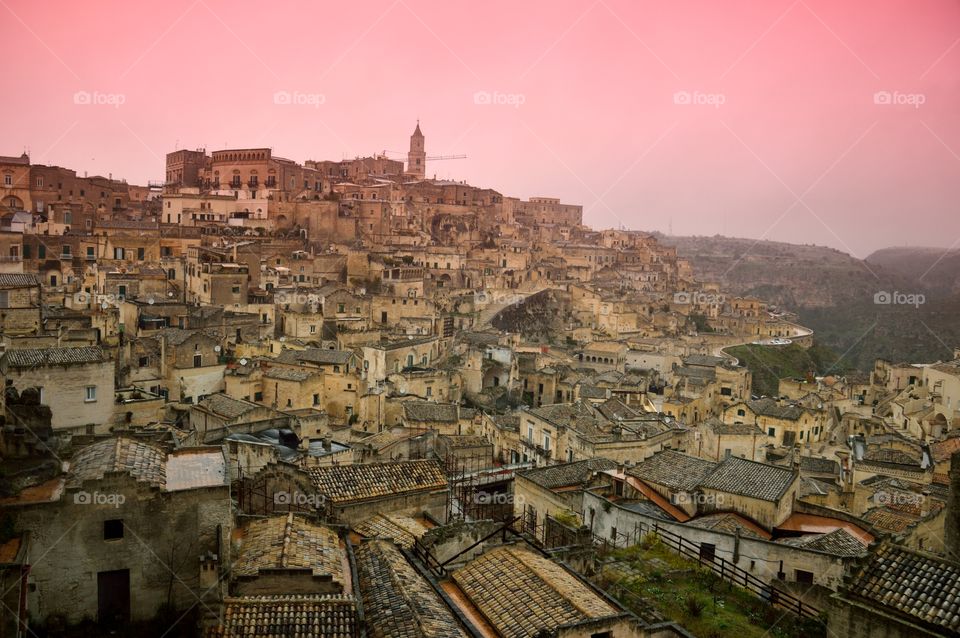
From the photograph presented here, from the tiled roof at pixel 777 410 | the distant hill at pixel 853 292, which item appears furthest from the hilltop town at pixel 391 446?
the distant hill at pixel 853 292

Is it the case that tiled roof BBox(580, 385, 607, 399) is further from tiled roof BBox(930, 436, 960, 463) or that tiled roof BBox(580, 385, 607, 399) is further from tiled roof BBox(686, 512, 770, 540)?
tiled roof BBox(686, 512, 770, 540)

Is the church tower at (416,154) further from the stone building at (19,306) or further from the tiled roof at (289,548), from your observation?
the tiled roof at (289,548)

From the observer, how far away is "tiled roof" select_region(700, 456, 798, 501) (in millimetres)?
15422

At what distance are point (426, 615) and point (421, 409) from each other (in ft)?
59.1

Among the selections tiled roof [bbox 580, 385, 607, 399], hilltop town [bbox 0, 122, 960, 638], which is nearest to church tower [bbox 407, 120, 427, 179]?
hilltop town [bbox 0, 122, 960, 638]

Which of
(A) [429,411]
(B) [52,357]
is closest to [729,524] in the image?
(A) [429,411]

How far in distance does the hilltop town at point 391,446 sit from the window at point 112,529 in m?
0.03

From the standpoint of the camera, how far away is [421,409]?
89.0 feet

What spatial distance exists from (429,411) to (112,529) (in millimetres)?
17951

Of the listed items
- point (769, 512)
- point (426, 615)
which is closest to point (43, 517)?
point (426, 615)

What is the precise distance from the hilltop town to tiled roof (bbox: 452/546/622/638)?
5 centimetres

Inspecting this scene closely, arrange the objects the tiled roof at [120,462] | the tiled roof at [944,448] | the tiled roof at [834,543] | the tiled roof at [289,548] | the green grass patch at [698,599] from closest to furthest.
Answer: the tiled roof at [120,462]
the tiled roof at [289,548]
the green grass patch at [698,599]
the tiled roof at [834,543]
the tiled roof at [944,448]

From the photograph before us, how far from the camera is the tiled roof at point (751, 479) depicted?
50.6 ft

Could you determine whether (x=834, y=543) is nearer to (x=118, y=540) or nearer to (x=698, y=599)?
(x=698, y=599)
